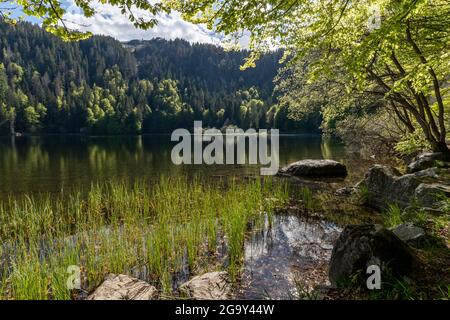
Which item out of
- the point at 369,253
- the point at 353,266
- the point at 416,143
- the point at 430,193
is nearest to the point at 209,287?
the point at 353,266

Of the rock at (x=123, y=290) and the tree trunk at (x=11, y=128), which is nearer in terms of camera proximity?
the rock at (x=123, y=290)

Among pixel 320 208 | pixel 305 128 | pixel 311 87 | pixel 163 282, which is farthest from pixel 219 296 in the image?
pixel 305 128

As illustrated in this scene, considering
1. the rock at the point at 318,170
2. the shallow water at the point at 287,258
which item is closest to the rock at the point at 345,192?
the shallow water at the point at 287,258

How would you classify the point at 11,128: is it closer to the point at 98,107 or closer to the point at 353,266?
the point at 98,107

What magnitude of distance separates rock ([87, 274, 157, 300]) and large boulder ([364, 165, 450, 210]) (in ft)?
25.2

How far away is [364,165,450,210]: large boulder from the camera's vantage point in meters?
9.68

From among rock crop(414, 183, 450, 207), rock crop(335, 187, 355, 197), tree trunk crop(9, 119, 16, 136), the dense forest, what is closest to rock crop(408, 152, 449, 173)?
rock crop(335, 187, 355, 197)

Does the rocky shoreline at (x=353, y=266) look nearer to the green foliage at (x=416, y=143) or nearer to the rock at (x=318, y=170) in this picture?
the green foliage at (x=416, y=143)

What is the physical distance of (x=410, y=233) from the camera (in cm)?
745

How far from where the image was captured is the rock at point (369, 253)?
18.2 feet

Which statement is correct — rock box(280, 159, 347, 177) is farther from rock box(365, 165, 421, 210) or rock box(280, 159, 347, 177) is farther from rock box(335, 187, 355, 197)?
rock box(365, 165, 421, 210)

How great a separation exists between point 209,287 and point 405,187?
901cm

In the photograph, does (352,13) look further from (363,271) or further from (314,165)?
(314,165)

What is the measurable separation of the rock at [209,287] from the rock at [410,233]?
424 centimetres
